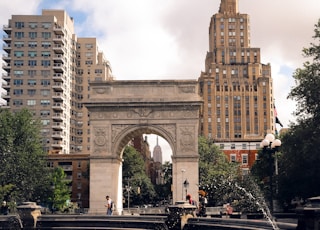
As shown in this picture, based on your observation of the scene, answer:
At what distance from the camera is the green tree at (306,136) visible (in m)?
36.5

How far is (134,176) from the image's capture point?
251 feet

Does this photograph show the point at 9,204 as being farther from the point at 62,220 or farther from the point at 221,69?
the point at 221,69

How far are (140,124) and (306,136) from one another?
16005mm

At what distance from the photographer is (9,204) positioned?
49844mm

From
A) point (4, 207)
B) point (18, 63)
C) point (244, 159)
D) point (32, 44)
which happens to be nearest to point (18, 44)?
point (32, 44)

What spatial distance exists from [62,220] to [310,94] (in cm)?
2162

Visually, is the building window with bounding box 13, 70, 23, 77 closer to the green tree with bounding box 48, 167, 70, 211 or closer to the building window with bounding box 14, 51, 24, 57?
the building window with bounding box 14, 51, 24, 57

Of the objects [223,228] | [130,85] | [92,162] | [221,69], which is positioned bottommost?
[223,228]

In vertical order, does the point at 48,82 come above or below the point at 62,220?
above

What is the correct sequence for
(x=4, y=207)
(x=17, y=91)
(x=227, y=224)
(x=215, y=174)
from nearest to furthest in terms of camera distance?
(x=227, y=224) → (x=4, y=207) → (x=215, y=174) → (x=17, y=91)

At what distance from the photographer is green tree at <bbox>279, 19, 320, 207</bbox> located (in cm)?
3647

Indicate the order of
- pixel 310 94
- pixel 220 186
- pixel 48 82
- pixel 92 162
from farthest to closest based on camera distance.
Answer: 1. pixel 48 82
2. pixel 220 186
3. pixel 92 162
4. pixel 310 94

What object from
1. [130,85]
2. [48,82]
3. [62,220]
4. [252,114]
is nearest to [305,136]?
[130,85]

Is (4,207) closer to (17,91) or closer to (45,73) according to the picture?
(17,91)
